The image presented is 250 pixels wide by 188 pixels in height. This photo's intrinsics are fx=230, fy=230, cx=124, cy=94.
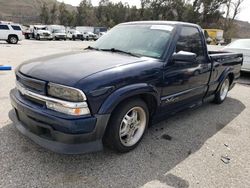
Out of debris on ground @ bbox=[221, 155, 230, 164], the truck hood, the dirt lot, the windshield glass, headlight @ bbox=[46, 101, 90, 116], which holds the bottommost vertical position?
debris on ground @ bbox=[221, 155, 230, 164]

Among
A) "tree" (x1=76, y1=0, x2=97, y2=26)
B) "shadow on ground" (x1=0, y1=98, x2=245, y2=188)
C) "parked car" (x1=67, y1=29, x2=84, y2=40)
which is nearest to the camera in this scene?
"shadow on ground" (x1=0, y1=98, x2=245, y2=188)

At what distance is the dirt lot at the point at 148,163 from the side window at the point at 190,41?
137 cm

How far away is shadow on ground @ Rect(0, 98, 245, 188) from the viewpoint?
2.53 metres

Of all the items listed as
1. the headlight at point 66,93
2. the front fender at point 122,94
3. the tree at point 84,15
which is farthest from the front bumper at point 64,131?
the tree at point 84,15

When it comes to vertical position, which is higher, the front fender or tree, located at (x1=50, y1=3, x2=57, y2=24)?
tree, located at (x1=50, y1=3, x2=57, y2=24)

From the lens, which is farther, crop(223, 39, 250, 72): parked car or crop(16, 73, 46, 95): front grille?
crop(223, 39, 250, 72): parked car

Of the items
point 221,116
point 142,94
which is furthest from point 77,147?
point 221,116

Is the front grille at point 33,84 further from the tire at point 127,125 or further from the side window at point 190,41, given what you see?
the side window at point 190,41

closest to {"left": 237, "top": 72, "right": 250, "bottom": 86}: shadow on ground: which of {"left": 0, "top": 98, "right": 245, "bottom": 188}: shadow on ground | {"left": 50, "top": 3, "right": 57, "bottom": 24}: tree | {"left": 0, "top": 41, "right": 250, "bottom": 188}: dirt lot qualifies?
{"left": 0, "top": 41, "right": 250, "bottom": 188}: dirt lot

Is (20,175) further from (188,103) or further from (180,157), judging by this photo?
(188,103)

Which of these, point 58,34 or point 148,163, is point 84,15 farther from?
point 148,163

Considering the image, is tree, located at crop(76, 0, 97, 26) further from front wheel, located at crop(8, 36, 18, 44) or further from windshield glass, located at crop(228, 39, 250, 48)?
windshield glass, located at crop(228, 39, 250, 48)

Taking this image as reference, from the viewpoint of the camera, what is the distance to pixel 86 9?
62656 millimetres

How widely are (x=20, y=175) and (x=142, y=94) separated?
1750mm
